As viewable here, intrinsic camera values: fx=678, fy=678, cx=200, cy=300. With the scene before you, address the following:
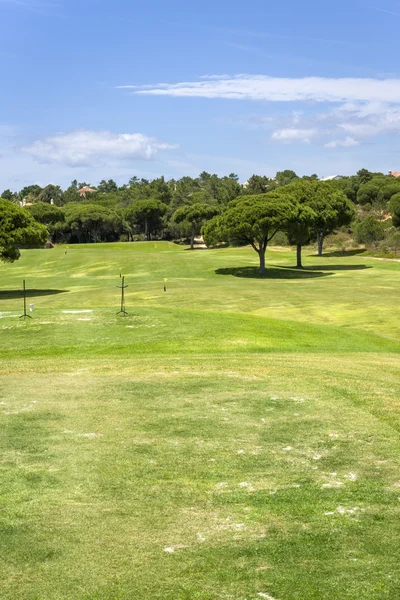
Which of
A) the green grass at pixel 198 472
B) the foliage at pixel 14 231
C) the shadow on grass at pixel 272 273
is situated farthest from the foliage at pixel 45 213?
the green grass at pixel 198 472

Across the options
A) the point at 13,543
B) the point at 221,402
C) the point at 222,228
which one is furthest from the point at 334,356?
the point at 222,228

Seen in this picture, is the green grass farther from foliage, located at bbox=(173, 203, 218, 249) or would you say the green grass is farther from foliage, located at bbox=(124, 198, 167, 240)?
foliage, located at bbox=(124, 198, 167, 240)

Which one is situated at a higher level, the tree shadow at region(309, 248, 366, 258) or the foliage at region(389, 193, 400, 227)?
the foliage at region(389, 193, 400, 227)

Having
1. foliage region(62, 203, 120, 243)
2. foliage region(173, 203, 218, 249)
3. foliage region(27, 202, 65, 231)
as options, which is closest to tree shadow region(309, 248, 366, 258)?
foliage region(173, 203, 218, 249)

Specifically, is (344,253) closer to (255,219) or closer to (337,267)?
(337,267)

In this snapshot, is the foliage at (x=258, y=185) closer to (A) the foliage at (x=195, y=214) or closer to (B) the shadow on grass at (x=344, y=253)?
(A) the foliage at (x=195, y=214)

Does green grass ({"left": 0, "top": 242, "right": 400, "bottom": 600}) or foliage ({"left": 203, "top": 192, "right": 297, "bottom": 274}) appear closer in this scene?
green grass ({"left": 0, "top": 242, "right": 400, "bottom": 600})

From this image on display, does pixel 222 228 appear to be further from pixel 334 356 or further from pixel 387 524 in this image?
pixel 387 524

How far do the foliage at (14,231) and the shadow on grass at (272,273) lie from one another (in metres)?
24.7

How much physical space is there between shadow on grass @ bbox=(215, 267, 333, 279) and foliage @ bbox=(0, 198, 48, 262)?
24716 millimetres

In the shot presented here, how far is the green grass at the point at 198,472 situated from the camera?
7.99 metres

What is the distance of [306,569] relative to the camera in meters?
8.08

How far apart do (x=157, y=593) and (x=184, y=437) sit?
574 cm

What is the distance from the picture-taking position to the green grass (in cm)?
799
